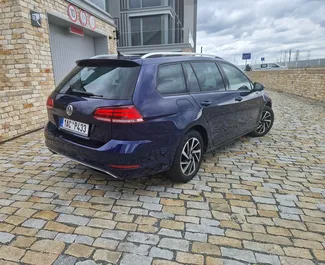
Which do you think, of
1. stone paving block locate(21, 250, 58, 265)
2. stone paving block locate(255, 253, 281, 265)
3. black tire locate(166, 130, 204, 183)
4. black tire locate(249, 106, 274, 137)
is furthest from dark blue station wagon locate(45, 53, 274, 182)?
black tire locate(249, 106, 274, 137)

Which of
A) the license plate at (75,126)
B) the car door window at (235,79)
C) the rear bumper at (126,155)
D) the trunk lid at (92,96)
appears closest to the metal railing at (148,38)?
the car door window at (235,79)

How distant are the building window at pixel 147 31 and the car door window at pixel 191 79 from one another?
16042 mm

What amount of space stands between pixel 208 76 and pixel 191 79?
1.54ft

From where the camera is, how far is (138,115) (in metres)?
2.39

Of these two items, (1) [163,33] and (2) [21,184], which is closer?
(2) [21,184]

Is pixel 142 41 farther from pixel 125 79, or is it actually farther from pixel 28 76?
pixel 125 79

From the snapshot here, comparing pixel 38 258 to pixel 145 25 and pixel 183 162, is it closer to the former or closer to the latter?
pixel 183 162

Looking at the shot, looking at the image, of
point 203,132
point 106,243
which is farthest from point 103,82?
point 106,243

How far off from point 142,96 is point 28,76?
4.57 meters

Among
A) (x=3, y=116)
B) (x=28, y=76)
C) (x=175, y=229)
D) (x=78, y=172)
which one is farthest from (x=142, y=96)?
(x=28, y=76)

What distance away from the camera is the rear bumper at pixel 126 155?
2.40 metres

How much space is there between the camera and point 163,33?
1814 centimetres

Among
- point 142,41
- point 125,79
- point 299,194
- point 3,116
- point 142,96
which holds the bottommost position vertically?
point 299,194

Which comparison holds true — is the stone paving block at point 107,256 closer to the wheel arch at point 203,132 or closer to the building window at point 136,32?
the wheel arch at point 203,132
